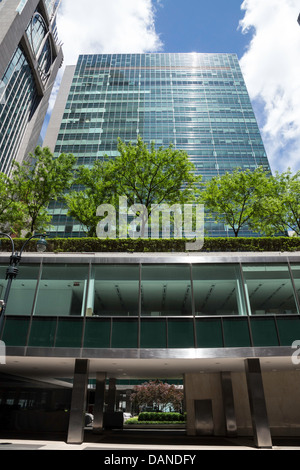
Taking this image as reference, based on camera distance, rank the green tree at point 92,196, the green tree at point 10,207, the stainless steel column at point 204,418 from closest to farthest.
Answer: the stainless steel column at point 204,418
the green tree at point 10,207
the green tree at point 92,196

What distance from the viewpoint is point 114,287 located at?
602 inches

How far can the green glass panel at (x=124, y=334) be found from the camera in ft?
43.9

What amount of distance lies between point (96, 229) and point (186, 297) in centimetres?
1355

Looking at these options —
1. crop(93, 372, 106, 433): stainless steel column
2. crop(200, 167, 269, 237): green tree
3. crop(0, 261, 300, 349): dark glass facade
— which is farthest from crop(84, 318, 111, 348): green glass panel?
crop(200, 167, 269, 237): green tree

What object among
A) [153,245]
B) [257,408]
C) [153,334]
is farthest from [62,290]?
[257,408]

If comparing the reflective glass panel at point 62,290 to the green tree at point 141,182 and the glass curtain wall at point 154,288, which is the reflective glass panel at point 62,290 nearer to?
the glass curtain wall at point 154,288

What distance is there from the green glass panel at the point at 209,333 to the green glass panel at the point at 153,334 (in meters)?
1.64

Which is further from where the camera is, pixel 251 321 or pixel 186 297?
pixel 186 297

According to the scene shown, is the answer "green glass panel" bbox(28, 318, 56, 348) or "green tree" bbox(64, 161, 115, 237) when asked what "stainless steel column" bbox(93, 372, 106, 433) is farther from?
"green tree" bbox(64, 161, 115, 237)

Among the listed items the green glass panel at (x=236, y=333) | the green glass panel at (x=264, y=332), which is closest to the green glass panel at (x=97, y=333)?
the green glass panel at (x=236, y=333)

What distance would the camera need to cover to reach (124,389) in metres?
55.7
